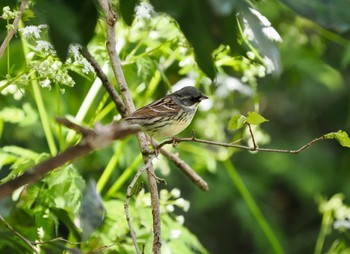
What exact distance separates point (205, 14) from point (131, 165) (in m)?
1.82

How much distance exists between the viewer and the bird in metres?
2.66

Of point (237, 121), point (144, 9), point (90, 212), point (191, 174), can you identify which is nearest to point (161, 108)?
point (191, 174)

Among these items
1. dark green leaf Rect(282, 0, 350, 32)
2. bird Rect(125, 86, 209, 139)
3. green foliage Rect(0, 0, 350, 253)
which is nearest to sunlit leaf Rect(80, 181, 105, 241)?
green foliage Rect(0, 0, 350, 253)

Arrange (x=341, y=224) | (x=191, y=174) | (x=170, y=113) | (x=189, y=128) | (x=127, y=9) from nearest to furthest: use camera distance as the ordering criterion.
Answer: (x=127, y=9), (x=191, y=174), (x=170, y=113), (x=341, y=224), (x=189, y=128)

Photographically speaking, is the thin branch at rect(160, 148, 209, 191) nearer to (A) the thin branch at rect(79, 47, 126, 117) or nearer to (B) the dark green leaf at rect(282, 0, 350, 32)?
(A) the thin branch at rect(79, 47, 126, 117)

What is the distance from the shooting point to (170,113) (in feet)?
9.21

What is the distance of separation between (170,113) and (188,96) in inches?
4.4

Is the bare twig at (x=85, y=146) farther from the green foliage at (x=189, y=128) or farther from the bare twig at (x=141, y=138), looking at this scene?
the bare twig at (x=141, y=138)

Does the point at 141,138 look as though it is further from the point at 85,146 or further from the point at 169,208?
the point at 85,146

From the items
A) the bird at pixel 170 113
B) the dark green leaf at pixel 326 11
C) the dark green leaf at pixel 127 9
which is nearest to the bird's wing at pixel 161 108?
the bird at pixel 170 113

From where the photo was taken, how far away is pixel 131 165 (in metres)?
2.73

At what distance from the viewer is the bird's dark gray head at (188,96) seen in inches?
111

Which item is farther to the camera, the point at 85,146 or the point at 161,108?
the point at 161,108

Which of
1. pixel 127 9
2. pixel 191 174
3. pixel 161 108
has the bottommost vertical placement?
pixel 191 174
